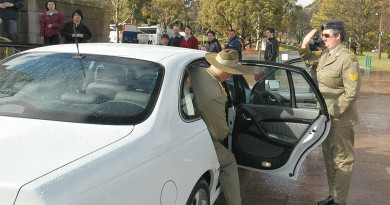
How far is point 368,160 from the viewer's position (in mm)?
5375

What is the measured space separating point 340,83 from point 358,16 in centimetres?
4885

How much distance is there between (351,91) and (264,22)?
43380mm

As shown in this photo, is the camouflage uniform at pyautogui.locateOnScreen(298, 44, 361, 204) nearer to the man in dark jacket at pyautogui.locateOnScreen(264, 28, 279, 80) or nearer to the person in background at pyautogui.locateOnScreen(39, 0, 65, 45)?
the person in background at pyautogui.locateOnScreen(39, 0, 65, 45)

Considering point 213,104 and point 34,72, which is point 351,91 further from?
point 34,72

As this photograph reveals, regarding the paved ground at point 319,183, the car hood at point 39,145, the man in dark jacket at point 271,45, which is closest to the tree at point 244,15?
the man in dark jacket at point 271,45

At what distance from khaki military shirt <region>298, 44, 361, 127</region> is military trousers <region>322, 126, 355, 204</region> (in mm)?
96

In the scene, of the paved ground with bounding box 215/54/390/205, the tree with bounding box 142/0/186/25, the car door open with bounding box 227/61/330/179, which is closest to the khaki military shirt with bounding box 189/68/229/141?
the car door open with bounding box 227/61/330/179

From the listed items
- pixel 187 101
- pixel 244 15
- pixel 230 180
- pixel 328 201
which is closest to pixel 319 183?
pixel 328 201

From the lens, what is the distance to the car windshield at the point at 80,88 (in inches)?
93.8

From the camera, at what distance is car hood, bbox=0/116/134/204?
5.30ft

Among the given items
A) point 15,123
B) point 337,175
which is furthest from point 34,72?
point 337,175

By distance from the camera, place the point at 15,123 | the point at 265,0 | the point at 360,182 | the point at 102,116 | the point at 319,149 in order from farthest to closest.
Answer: the point at 265,0
the point at 319,149
the point at 360,182
the point at 102,116
the point at 15,123

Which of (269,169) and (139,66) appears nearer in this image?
(139,66)

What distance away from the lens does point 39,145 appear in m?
1.92
